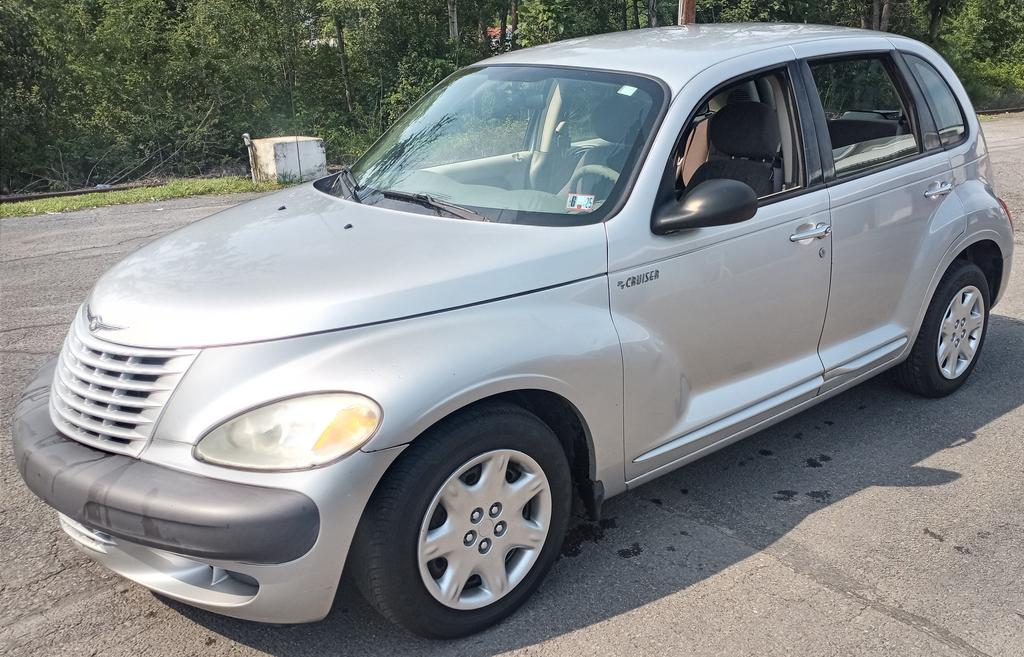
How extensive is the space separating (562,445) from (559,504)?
213 mm

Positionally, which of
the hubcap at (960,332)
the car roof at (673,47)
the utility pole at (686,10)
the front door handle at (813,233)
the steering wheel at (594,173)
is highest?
the utility pole at (686,10)

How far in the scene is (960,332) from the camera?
472 cm

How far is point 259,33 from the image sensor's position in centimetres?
2044

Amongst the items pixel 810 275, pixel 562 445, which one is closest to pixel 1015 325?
pixel 810 275

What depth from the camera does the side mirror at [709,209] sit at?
3139mm

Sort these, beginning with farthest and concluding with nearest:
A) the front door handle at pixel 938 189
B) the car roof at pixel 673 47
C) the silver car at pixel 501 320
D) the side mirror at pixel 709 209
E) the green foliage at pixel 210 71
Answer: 1. the green foliage at pixel 210 71
2. the front door handle at pixel 938 189
3. the car roof at pixel 673 47
4. the side mirror at pixel 709 209
5. the silver car at pixel 501 320

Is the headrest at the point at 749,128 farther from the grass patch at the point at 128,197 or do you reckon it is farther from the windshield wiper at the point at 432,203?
the grass patch at the point at 128,197

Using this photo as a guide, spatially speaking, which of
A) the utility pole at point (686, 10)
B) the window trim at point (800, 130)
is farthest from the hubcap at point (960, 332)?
the utility pole at point (686, 10)

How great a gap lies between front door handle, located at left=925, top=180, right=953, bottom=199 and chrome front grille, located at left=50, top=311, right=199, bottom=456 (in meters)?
3.43

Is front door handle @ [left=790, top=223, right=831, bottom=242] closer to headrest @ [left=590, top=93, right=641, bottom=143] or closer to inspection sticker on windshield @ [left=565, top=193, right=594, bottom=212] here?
headrest @ [left=590, top=93, right=641, bottom=143]

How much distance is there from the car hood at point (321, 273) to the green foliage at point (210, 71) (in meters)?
16.0

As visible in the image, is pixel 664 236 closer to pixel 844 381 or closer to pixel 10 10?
pixel 844 381

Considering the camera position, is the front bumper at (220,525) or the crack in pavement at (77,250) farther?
the crack in pavement at (77,250)

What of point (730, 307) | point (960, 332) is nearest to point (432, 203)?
point (730, 307)
